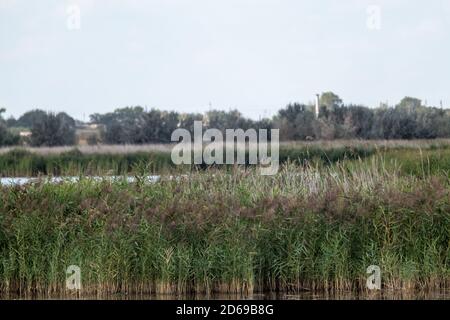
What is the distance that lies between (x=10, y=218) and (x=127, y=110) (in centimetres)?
5354

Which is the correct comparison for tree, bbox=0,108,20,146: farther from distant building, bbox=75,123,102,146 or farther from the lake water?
the lake water

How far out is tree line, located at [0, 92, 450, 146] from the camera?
41.6 m

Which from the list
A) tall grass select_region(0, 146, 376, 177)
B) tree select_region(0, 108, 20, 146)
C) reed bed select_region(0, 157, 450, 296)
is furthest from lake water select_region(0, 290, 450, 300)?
tree select_region(0, 108, 20, 146)

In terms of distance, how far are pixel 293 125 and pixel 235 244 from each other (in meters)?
33.2

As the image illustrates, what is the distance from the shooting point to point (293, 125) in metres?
44.7

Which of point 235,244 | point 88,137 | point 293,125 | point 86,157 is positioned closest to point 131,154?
point 86,157

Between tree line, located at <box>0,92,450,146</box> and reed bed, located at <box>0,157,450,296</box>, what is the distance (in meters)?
27.7

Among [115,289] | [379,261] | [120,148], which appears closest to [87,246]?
[115,289]

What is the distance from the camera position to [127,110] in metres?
65.6

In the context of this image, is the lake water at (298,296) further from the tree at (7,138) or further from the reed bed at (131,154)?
the tree at (7,138)

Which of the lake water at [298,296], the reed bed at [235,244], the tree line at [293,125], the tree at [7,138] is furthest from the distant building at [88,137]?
the lake water at [298,296]

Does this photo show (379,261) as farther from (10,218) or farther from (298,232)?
(10,218)

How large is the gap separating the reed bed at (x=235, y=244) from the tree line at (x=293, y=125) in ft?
90.8

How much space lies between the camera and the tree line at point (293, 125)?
41.6 meters
